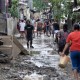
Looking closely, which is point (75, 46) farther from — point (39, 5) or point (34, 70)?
point (39, 5)

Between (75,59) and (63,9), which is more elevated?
(75,59)

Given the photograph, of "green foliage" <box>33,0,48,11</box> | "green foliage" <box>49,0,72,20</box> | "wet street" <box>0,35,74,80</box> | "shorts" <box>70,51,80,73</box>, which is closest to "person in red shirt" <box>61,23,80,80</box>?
"shorts" <box>70,51,80,73</box>

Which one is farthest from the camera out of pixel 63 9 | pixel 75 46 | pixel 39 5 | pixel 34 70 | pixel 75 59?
pixel 39 5

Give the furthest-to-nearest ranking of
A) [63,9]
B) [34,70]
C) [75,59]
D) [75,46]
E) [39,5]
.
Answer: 1. [39,5]
2. [63,9]
3. [34,70]
4. [75,59]
5. [75,46]

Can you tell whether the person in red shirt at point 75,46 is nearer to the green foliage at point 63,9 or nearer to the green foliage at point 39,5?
the green foliage at point 63,9

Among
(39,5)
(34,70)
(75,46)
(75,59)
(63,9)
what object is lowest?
(39,5)

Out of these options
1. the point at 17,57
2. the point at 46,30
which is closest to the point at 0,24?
the point at 17,57

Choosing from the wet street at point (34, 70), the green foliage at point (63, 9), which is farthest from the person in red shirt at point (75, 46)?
the green foliage at point (63, 9)

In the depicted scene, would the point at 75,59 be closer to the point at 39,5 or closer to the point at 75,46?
the point at 75,46

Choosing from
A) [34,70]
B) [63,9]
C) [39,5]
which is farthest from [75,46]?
[39,5]

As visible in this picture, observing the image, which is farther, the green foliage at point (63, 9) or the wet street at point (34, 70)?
the green foliage at point (63, 9)

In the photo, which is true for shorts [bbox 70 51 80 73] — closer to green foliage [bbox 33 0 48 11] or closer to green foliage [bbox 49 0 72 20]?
green foliage [bbox 49 0 72 20]

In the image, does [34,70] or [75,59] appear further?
[34,70]

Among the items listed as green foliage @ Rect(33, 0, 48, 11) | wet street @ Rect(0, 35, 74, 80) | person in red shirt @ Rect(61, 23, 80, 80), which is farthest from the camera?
green foliage @ Rect(33, 0, 48, 11)
